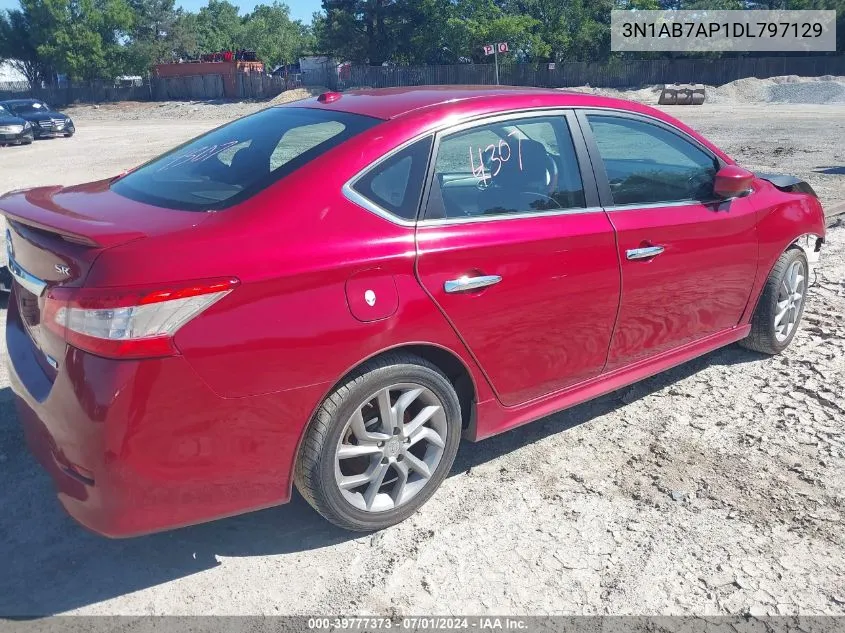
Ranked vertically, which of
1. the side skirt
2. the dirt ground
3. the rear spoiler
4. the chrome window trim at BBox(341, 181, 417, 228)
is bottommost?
the dirt ground

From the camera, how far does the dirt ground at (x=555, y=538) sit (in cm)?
283

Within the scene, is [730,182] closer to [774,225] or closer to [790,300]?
[774,225]

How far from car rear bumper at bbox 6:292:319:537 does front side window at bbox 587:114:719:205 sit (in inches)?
78.8

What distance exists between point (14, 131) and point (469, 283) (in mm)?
25599

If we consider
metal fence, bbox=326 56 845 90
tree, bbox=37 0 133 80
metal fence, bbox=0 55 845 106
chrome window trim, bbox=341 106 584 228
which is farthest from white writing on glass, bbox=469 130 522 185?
tree, bbox=37 0 133 80

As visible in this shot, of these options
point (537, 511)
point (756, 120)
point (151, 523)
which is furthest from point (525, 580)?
point (756, 120)

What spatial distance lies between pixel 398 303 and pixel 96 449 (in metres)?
1.16

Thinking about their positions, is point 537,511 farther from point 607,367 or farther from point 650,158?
point 650,158

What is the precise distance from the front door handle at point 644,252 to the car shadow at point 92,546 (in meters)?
1.29

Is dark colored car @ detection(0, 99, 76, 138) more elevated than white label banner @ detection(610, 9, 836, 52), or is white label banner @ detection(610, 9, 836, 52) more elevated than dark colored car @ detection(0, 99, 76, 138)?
white label banner @ detection(610, 9, 836, 52)

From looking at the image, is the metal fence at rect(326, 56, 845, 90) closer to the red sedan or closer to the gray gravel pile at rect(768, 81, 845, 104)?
the gray gravel pile at rect(768, 81, 845, 104)

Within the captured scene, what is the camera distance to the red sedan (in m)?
2.55

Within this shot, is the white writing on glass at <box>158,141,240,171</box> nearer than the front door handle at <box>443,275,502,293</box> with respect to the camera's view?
No

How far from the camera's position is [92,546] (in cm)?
312
